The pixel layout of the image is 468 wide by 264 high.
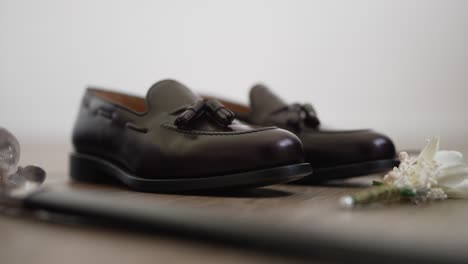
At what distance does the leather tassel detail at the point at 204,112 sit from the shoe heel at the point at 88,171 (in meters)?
0.33

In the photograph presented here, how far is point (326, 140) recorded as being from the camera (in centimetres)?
123

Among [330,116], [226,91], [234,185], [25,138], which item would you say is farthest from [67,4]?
[234,185]

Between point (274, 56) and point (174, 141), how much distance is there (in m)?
3.25

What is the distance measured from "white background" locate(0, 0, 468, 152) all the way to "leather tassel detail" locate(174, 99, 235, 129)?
114 inches

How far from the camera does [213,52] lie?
416 centimetres

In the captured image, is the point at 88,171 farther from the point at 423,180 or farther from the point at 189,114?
the point at 423,180

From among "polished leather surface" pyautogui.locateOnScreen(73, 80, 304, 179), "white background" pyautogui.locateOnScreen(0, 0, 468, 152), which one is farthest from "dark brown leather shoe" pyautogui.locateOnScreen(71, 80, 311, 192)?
"white background" pyautogui.locateOnScreen(0, 0, 468, 152)

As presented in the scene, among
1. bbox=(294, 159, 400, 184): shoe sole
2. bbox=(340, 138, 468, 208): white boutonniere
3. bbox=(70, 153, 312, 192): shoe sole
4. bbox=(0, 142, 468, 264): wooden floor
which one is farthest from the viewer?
bbox=(294, 159, 400, 184): shoe sole

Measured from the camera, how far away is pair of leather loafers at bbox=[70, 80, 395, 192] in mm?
932

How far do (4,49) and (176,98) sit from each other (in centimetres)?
274

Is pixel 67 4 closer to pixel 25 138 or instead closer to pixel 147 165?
pixel 25 138

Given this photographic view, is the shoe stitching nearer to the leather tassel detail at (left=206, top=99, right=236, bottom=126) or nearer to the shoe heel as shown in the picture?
the leather tassel detail at (left=206, top=99, right=236, bottom=126)

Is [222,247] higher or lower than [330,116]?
higher

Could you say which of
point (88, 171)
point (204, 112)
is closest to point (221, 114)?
point (204, 112)
